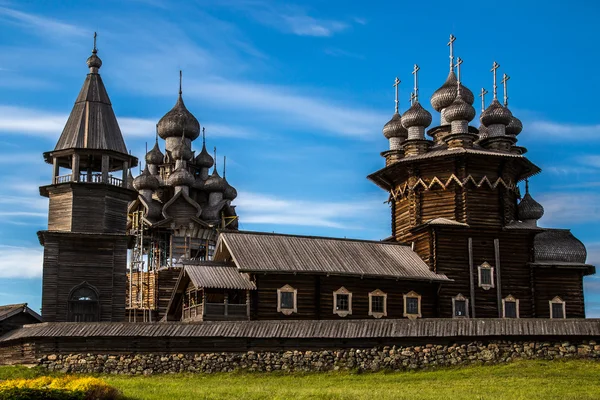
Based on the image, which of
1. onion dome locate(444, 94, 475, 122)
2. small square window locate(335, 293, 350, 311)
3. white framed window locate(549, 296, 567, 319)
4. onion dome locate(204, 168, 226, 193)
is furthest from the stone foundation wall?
onion dome locate(204, 168, 226, 193)

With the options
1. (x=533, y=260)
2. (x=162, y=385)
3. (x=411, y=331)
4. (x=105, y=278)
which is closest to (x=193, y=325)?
(x=162, y=385)

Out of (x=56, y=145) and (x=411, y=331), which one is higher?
(x=56, y=145)

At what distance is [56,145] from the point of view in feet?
133

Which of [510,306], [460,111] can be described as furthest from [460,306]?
[460,111]

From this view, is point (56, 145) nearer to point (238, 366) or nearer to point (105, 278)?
point (105, 278)

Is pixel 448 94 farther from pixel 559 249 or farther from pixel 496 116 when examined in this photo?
pixel 559 249

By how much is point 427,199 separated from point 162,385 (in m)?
19.9

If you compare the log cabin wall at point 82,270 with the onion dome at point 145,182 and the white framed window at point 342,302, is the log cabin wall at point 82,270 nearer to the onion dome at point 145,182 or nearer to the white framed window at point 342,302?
the white framed window at point 342,302

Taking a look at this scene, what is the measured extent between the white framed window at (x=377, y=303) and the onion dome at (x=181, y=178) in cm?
2256

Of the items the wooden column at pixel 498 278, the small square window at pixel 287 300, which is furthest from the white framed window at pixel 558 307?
the small square window at pixel 287 300

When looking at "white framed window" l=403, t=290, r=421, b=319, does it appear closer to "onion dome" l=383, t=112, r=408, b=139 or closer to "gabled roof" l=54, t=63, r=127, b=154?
"onion dome" l=383, t=112, r=408, b=139

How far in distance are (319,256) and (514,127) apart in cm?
1377

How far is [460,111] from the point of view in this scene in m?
42.9

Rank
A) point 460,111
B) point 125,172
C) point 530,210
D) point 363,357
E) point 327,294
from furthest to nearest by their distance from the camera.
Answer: point 530,210
point 460,111
point 125,172
point 327,294
point 363,357
